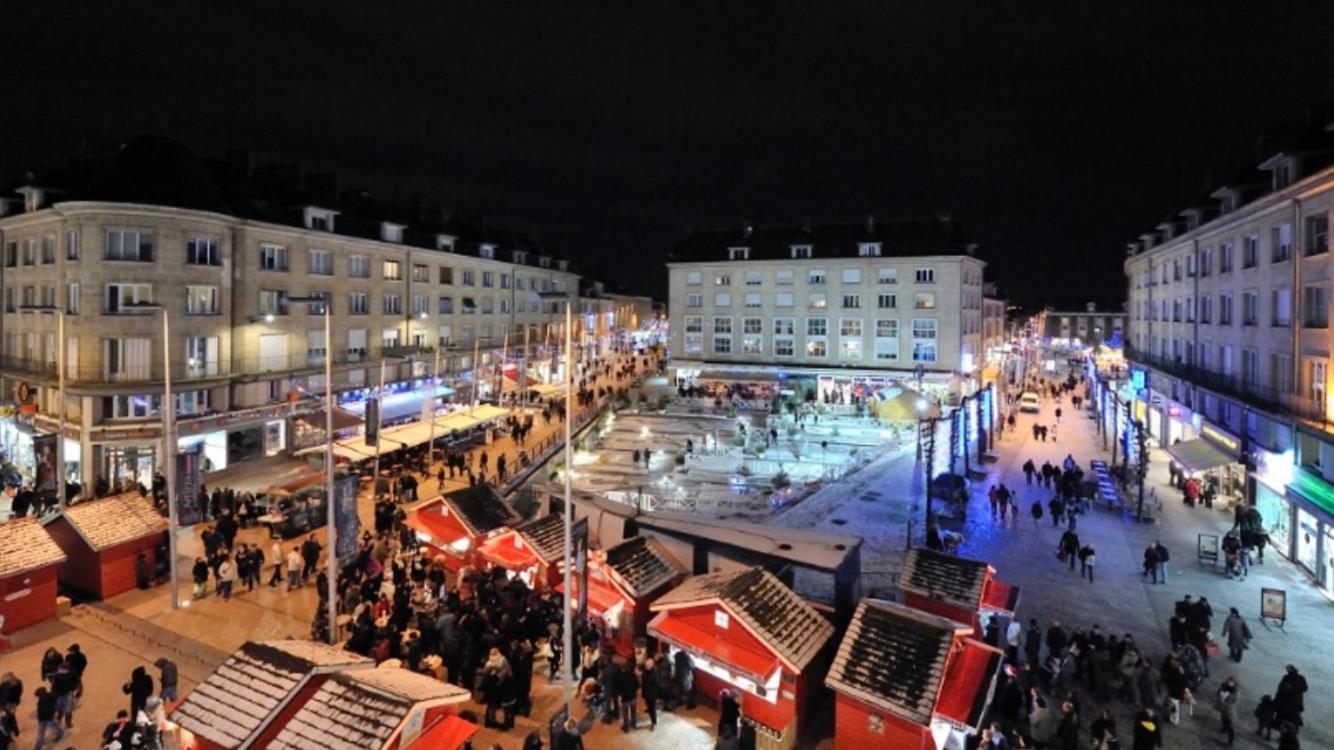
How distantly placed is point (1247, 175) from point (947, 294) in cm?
2439

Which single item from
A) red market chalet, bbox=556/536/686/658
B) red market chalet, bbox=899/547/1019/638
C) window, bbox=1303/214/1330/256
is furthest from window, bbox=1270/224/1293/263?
red market chalet, bbox=556/536/686/658

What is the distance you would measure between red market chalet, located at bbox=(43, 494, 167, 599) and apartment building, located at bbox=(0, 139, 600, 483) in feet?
23.3

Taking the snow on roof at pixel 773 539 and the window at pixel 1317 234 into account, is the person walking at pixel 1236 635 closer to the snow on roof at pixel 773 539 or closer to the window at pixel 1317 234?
the snow on roof at pixel 773 539

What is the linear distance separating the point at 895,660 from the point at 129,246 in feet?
112

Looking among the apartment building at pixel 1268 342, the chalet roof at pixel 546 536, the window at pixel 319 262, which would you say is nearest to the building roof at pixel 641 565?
the chalet roof at pixel 546 536

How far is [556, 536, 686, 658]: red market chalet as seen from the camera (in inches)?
650

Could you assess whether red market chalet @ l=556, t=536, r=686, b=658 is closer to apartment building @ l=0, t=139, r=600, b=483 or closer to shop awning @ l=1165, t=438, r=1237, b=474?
apartment building @ l=0, t=139, r=600, b=483

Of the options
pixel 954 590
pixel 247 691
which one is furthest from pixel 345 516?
pixel 954 590

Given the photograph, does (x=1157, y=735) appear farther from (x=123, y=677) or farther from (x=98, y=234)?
(x=98, y=234)

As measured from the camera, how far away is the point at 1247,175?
102ft

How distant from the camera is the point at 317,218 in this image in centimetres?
3975

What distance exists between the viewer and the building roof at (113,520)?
20.0 meters

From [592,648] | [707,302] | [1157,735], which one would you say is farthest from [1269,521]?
[707,302]

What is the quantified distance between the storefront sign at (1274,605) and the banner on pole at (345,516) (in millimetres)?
23431
